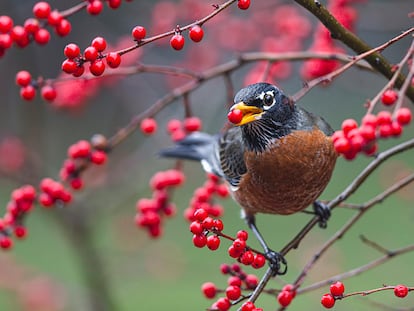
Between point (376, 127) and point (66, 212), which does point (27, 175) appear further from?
point (376, 127)

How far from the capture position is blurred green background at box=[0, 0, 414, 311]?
3893 mm

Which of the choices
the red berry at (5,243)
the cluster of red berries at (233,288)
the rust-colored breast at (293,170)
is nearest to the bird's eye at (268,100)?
the rust-colored breast at (293,170)

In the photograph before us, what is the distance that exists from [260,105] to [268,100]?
6 centimetres

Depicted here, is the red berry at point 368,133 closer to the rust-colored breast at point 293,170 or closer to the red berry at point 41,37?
the rust-colored breast at point 293,170

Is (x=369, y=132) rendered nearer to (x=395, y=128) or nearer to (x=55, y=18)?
(x=395, y=128)

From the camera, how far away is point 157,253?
5773mm

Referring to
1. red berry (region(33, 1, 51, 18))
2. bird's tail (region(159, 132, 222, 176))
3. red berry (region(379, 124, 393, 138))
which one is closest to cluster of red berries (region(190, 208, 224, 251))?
red berry (region(379, 124, 393, 138))

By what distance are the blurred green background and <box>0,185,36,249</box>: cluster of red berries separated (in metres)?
0.54

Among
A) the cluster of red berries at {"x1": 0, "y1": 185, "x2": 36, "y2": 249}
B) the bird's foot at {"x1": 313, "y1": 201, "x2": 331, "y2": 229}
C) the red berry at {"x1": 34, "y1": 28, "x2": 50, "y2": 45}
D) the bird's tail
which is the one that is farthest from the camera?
the bird's tail

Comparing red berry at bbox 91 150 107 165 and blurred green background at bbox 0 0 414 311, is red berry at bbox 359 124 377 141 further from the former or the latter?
red berry at bbox 91 150 107 165

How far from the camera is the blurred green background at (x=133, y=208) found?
12.8ft

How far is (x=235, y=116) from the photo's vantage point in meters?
1.91

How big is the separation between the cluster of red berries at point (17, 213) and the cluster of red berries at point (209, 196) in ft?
1.91

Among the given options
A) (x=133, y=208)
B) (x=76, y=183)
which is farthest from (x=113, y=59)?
(x=133, y=208)
